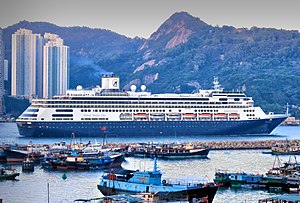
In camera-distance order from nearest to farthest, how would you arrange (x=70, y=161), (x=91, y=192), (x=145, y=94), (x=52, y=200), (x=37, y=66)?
(x=52, y=200), (x=91, y=192), (x=70, y=161), (x=145, y=94), (x=37, y=66)

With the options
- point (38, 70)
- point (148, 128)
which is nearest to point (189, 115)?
point (148, 128)

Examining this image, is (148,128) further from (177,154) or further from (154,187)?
(154,187)

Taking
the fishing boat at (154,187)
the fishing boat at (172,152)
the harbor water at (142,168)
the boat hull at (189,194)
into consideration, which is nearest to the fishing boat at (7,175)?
the harbor water at (142,168)

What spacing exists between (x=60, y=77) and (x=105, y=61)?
4023 centimetres

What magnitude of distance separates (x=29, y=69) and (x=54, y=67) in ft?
13.0

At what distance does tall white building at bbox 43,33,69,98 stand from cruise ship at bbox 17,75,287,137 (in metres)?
27.2

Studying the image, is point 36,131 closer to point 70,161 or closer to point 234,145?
point 234,145

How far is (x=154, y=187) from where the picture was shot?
21.0 metres

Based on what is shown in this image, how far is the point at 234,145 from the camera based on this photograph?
39.3 metres

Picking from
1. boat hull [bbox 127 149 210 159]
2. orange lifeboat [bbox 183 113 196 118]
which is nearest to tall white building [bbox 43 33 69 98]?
orange lifeboat [bbox 183 113 196 118]

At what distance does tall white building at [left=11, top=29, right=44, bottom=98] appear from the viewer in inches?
2896

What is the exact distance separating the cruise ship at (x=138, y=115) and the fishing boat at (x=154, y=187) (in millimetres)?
22801

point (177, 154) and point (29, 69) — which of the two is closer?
point (177, 154)

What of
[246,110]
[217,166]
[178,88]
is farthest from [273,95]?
[217,166]
